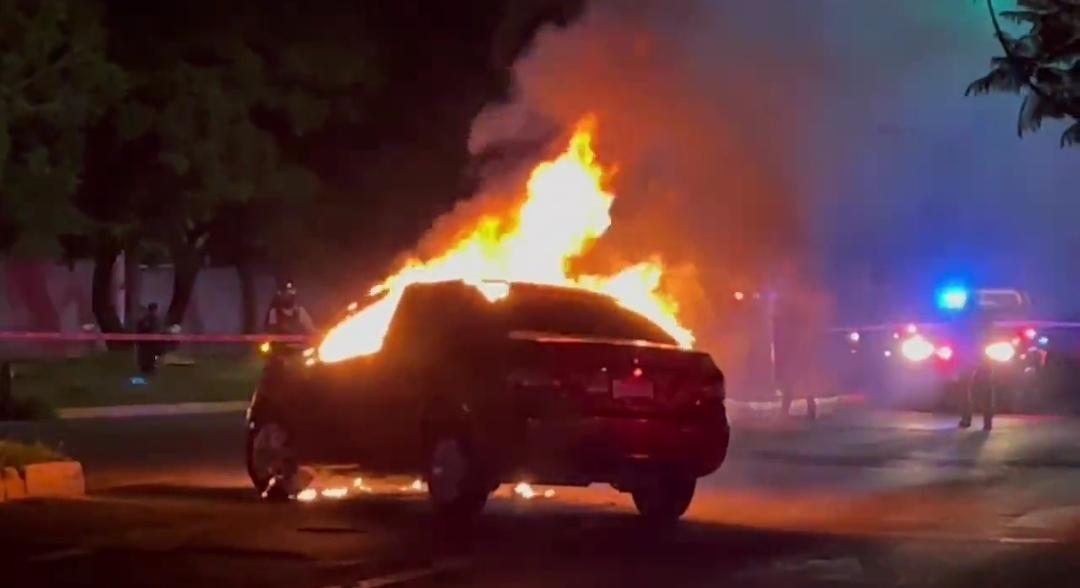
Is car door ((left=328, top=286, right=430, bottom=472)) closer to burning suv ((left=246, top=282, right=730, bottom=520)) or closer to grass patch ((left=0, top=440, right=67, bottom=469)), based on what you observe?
burning suv ((left=246, top=282, right=730, bottom=520))

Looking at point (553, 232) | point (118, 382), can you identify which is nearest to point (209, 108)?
point (118, 382)

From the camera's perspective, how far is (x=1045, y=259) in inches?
1833

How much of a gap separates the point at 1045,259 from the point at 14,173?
26.5 meters

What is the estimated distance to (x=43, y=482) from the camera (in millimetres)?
14367

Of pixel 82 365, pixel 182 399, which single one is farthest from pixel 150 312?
pixel 182 399

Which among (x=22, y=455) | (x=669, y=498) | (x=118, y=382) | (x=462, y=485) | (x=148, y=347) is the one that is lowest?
(x=669, y=498)

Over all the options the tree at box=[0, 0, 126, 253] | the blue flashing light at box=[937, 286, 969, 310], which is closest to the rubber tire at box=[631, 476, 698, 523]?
the tree at box=[0, 0, 126, 253]

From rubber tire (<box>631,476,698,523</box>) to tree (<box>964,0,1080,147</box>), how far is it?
5.23 meters

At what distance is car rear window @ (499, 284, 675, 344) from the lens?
42.3 ft

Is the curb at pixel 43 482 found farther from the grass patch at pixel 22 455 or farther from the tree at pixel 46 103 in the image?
the tree at pixel 46 103

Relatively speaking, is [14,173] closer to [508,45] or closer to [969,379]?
[508,45]

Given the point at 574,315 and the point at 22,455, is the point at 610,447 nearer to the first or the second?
the point at 574,315

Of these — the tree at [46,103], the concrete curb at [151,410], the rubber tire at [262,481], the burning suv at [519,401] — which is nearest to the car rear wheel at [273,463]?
the rubber tire at [262,481]

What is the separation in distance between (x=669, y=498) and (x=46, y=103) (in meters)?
17.9
